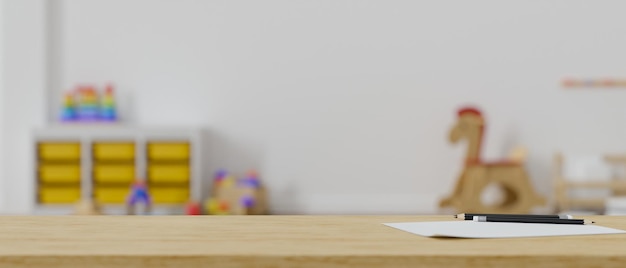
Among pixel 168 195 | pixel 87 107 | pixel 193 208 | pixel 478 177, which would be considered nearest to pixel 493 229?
pixel 193 208

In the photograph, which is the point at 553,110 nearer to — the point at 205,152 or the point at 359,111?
the point at 359,111

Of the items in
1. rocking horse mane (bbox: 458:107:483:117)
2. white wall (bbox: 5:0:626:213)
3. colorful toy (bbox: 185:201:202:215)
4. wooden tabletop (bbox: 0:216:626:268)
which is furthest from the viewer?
white wall (bbox: 5:0:626:213)

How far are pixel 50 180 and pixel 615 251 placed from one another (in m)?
4.46

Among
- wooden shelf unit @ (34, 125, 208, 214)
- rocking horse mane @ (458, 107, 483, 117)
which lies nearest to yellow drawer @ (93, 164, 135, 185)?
wooden shelf unit @ (34, 125, 208, 214)

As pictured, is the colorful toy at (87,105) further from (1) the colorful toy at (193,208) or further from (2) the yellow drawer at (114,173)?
(1) the colorful toy at (193,208)

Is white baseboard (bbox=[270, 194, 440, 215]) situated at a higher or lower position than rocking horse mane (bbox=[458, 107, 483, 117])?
lower

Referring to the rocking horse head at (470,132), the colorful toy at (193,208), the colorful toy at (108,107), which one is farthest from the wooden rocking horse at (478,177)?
the colorful toy at (108,107)

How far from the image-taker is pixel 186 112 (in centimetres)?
514

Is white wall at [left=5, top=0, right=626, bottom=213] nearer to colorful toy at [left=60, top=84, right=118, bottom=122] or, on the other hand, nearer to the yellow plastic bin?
colorful toy at [left=60, top=84, right=118, bottom=122]

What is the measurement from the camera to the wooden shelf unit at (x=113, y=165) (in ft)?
15.9

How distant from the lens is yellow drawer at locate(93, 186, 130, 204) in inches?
192

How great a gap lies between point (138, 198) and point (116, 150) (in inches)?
15.7

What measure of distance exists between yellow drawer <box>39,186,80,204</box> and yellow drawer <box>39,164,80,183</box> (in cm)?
4

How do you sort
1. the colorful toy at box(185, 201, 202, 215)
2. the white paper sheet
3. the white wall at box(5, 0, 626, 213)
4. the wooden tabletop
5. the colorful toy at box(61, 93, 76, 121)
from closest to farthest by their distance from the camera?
the wooden tabletop → the white paper sheet → the colorful toy at box(185, 201, 202, 215) → the colorful toy at box(61, 93, 76, 121) → the white wall at box(5, 0, 626, 213)
